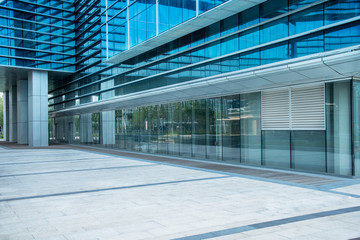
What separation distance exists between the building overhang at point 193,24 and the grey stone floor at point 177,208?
944cm

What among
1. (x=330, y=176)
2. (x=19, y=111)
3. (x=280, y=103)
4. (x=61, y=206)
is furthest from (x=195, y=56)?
(x=19, y=111)

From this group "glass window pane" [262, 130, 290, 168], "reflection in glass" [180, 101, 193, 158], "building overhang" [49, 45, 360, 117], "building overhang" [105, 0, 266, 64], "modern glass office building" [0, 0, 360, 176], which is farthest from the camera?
"reflection in glass" [180, 101, 193, 158]

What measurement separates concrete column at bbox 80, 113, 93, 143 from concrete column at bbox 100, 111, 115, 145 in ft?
13.6

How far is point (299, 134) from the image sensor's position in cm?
1474

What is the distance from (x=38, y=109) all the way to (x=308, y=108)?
116ft

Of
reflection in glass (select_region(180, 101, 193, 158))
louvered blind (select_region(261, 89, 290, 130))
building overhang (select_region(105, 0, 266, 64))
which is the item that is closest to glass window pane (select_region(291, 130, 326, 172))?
louvered blind (select_region(261, 89, 290, 130))

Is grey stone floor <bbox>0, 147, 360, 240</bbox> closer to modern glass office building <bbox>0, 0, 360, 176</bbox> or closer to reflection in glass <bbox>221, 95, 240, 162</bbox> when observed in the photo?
modern glass office building <bbox>0, 0, 360, 176</bbox>

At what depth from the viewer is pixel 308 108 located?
47.3ft

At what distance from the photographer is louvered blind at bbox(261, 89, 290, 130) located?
50.8 ft

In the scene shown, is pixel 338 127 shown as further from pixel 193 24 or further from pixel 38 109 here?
pixel 38 109

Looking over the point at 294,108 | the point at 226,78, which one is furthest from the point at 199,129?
the point at 294,108

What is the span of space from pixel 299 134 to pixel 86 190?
29.5ft

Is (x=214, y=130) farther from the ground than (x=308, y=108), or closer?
closer

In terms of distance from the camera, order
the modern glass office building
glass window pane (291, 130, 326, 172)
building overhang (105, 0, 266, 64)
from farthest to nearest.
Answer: building overhang (105, 0, 266, 64) < glass window pane (291, 130, 326, 172) < the modern glass office building
